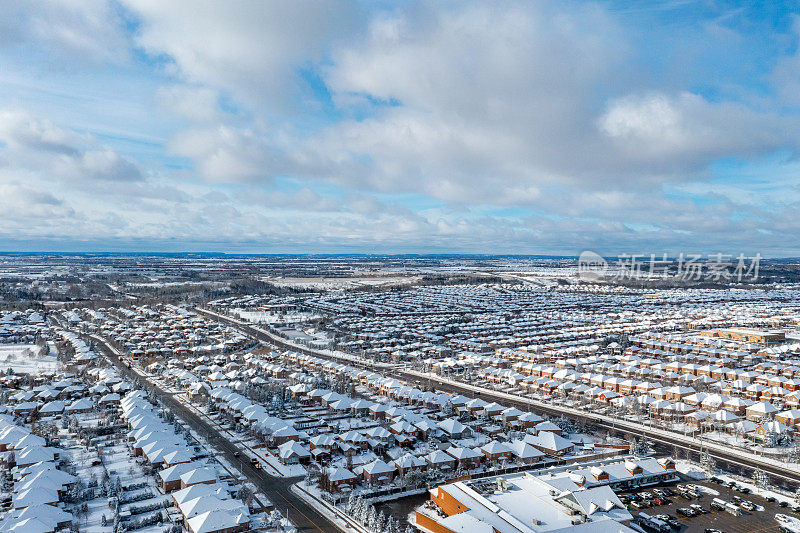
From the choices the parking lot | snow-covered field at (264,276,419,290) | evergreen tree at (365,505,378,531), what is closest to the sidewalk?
evergreen tree at (365,505,378,531)

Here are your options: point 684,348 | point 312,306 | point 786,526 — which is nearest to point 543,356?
point 684,348

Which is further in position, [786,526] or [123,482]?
[123,482]

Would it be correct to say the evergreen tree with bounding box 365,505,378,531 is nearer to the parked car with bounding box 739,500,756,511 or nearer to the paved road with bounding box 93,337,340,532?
the paved road with bounding box 93,337,340,532

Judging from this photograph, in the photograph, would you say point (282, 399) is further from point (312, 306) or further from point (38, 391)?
point (312, 306)

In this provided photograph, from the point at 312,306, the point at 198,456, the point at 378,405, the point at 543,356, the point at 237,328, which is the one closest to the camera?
the point at 198,456

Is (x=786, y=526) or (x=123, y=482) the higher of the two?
(x=786, y=526)

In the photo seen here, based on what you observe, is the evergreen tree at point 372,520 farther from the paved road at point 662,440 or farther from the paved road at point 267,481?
the paved road at point 662,440

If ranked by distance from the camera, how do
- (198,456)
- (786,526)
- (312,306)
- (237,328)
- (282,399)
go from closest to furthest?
(786,526) → (198,456) → (282,399) → (237,328) → (312,306)
